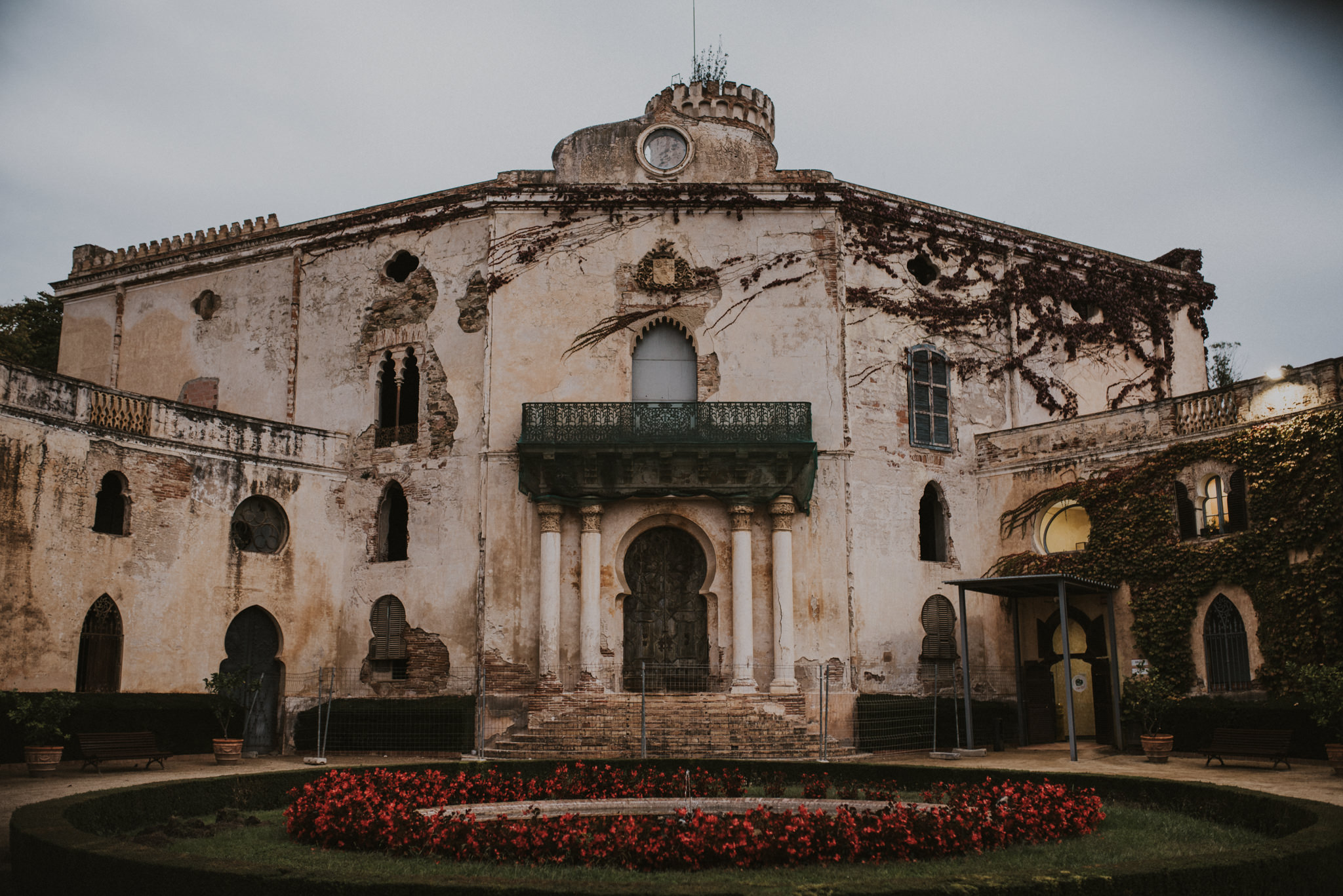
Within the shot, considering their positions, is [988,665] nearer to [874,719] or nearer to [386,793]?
[874,719]

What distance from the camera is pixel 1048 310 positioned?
1270 inches

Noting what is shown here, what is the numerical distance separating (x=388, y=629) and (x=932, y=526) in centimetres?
1381

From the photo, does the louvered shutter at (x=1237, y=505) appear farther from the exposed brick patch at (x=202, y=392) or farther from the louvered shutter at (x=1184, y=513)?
the exposed brick patch at (x=202, y=392)

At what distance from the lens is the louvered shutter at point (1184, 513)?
2597 cm

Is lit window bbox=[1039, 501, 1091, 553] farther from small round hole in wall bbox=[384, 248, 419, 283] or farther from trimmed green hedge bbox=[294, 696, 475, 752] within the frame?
small round hole in wall bbox=[384, 248, 419, 283]

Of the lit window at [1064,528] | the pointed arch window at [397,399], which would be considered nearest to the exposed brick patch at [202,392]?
the pointed arch window at [397,399]

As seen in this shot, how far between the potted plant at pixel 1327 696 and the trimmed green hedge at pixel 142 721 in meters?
21.8

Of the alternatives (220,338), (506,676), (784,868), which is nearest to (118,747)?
(506,676)

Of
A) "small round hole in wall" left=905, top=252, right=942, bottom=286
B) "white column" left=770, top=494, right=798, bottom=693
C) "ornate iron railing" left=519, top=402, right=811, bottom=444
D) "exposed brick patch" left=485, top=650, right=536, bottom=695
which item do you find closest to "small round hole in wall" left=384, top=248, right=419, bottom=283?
"ornate iron railing" left=519, top=402, right=811, bottom=444

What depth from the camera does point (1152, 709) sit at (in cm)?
2381

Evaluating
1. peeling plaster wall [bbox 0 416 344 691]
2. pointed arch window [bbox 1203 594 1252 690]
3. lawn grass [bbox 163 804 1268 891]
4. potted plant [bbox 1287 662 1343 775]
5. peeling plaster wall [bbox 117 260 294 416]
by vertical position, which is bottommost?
lawn grass [bbox 163 804 1268 891]

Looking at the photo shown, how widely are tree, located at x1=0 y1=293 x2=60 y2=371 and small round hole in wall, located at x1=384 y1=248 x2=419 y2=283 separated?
45.2 ft

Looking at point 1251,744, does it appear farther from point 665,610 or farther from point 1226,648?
point 665,610

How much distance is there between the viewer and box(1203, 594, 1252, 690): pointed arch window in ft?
80.6
